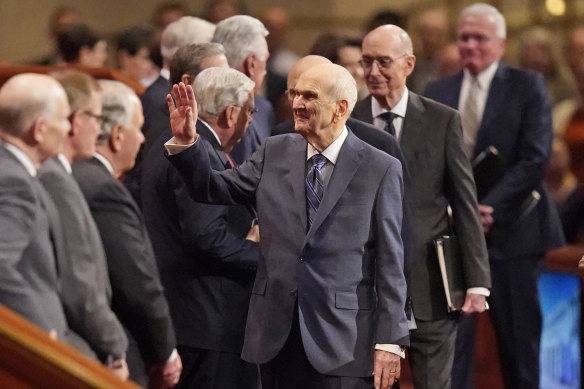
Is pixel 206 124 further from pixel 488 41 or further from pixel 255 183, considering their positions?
pixel 488 41

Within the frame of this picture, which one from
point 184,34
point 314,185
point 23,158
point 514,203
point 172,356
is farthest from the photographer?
point 184,34

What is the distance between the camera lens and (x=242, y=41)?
219 inches

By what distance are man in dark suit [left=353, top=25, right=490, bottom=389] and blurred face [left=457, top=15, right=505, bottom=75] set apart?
0.99 metres

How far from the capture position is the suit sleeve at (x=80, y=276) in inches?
158

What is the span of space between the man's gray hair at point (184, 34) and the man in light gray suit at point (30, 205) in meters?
2.19

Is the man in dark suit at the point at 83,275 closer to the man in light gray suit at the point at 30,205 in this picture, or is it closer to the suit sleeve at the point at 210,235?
the man in light gray suit at the point at 30,205

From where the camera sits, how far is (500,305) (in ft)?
19.7

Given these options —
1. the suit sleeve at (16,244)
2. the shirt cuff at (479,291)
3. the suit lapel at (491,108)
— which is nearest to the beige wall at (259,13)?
the suit lapel at (491,108)

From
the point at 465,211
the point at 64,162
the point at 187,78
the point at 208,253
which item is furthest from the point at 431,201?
the point at 64,162

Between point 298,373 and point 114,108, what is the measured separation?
111 cm

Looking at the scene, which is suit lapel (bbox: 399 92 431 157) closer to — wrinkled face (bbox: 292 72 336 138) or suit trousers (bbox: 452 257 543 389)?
wrinkled face (bbox: 292 72 336 138)

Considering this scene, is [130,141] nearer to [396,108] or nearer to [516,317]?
[396,108]

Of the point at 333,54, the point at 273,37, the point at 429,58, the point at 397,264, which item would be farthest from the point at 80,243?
the point at 429,58

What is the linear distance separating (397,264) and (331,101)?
57 centimetres
